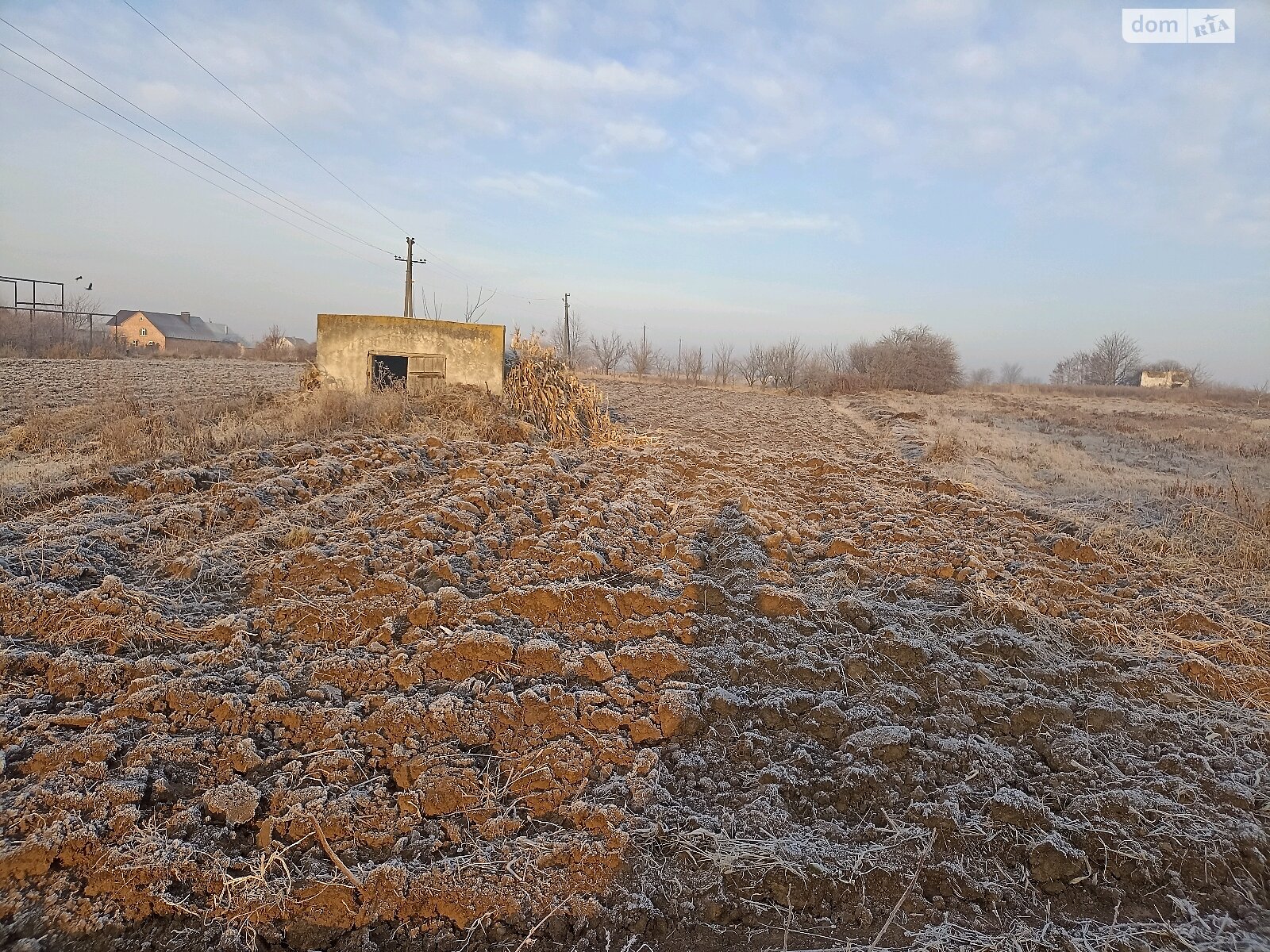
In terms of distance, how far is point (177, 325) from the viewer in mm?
A: 61469

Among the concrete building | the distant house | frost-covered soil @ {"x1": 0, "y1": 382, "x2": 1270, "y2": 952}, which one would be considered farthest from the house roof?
the concrete building

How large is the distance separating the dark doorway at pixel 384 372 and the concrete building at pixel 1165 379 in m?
69.3

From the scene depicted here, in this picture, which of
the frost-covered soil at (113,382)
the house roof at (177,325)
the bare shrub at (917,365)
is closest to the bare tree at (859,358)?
the bare shrub at (917,365)

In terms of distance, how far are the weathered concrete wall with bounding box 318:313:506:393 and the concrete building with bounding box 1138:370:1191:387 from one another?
68650mm

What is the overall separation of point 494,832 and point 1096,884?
2314mm

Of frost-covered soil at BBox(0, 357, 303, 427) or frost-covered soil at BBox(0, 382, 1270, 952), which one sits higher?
frost-covered soil at BBox(0, 357, 303, 427)

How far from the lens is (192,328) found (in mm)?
63375

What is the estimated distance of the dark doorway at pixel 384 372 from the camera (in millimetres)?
12242

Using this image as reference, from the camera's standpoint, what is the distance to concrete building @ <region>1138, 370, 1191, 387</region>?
6006cm

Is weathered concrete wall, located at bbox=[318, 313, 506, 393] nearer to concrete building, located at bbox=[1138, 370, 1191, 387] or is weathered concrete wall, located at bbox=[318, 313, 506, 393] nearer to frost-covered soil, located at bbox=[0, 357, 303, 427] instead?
frost-covered soil, located at bbox=[0, 357, 303, 427]

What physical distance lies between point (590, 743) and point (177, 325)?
7363cm

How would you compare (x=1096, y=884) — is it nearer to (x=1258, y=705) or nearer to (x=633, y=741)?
(x=633, y=741)

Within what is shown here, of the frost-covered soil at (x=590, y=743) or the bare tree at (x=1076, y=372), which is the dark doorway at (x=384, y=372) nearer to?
the frost-covered soil at (x=590, y=743)

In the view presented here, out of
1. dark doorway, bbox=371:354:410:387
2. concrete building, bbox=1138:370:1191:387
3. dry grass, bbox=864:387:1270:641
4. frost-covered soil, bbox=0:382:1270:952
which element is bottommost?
frost-covered soil, bbox=0:382:1270:952
